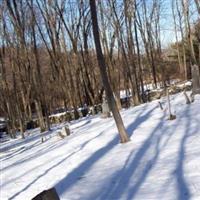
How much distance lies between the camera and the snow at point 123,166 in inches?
277

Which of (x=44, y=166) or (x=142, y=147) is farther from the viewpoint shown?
(x=44, y=166)

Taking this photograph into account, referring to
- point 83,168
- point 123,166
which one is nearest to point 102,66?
point 83,168

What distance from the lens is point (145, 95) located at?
1155 inches

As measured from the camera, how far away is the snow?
702 centimetres

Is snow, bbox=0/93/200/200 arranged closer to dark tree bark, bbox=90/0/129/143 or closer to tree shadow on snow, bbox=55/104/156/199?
tree shadow on snow, bbox=55/104/156/199

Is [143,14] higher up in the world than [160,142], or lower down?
higher up

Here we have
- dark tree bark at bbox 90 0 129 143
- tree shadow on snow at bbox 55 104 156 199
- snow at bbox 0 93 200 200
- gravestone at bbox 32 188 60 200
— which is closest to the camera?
gravestone at bbox 32 188 60 200

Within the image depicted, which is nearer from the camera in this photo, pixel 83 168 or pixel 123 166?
pixel 123 166

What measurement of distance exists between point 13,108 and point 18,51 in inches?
182

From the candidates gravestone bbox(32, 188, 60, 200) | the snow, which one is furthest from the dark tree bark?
gravestone bbox(32, 188, 60, 200)

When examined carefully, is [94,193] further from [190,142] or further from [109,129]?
[109,129]

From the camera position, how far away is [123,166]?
8.88 m

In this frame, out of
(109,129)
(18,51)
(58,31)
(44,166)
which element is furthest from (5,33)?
(44,166)

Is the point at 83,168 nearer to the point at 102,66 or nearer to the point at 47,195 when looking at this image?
the point at 102,66
